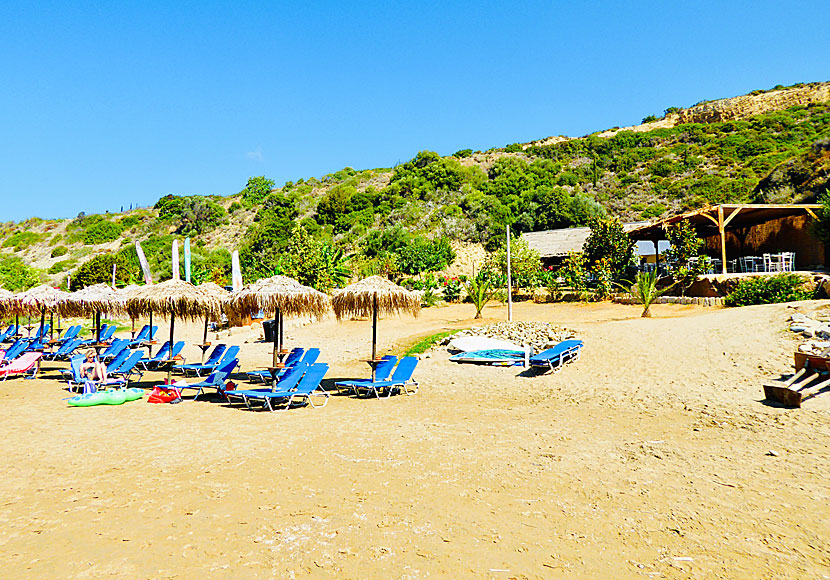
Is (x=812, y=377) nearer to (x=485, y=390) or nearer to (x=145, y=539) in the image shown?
(x=485, y=390)

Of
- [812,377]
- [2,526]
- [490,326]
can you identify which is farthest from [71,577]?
[490,326]

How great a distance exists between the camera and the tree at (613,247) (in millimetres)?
22156

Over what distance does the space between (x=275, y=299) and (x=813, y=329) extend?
11.3m

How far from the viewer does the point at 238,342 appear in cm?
1820

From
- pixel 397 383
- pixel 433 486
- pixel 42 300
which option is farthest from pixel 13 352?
pixel 433 486

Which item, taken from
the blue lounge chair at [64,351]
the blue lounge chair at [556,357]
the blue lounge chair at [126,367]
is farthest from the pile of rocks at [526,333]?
the blue lounge chair at [64,351]

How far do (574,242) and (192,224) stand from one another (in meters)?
42.3

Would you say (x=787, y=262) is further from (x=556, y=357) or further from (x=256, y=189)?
(x=256, y=189)

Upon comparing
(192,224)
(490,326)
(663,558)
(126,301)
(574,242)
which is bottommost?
(663,558)

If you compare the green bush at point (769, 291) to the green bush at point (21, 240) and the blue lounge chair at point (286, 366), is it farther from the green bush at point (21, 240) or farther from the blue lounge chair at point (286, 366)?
the green bush at point (21, 240)

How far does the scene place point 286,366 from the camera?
34.2ft

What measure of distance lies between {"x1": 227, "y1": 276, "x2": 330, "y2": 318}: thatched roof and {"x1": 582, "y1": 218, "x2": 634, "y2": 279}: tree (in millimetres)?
15314

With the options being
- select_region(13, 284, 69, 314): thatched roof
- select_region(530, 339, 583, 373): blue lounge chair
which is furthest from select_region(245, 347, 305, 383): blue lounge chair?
select_region(13, 284, 69, 314): thatched roof

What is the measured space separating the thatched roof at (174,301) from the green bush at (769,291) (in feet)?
50.6
